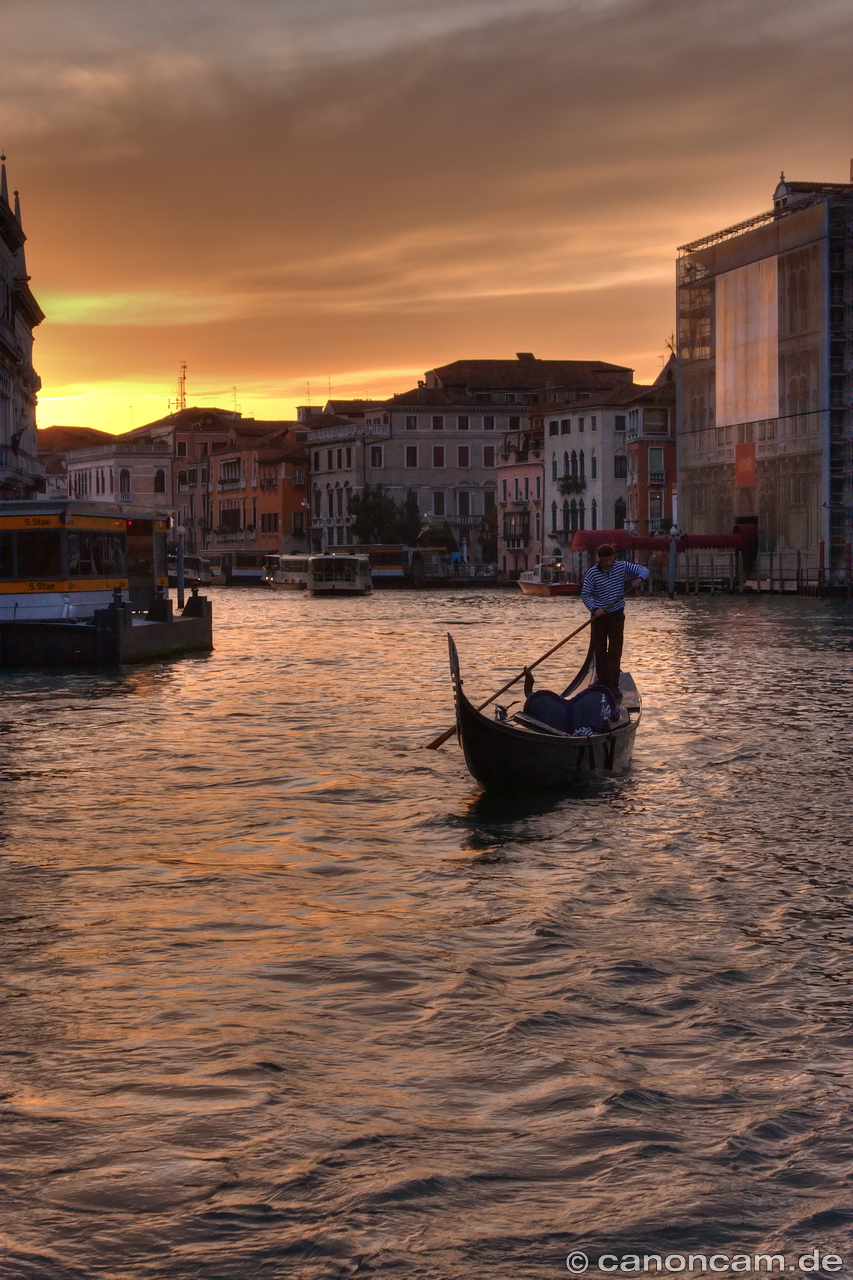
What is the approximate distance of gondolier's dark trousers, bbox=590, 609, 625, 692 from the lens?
1445 centimetres

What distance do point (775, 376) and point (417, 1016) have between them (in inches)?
2086

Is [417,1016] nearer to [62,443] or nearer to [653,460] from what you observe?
[653,460]

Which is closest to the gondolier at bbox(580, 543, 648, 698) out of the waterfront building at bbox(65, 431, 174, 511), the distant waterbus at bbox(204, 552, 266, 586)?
the distant waterbus at bbox(204, 552, 266, 586)

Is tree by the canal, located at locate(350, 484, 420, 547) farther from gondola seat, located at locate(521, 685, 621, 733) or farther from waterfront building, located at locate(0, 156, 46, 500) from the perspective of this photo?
gondola seat, located at locate(521, 685, 621, 733)

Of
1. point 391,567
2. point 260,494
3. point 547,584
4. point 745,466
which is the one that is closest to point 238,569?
point 260,494

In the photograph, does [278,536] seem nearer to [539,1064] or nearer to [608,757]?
[608,757]

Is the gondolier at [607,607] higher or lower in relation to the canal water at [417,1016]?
higher

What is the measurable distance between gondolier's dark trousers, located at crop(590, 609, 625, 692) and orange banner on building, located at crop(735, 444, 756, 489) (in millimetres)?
44869

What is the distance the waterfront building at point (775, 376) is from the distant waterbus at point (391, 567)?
77.1 ft

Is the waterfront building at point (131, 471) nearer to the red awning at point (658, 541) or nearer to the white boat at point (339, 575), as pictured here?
the white boat at point (339, 575)

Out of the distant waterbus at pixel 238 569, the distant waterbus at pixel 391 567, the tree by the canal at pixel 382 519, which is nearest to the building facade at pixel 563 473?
the tree by the canal at pixel 382 519

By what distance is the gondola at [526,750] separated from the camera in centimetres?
1121

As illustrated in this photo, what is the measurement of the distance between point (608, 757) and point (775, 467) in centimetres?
4626

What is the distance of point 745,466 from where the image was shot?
58.8 meters
